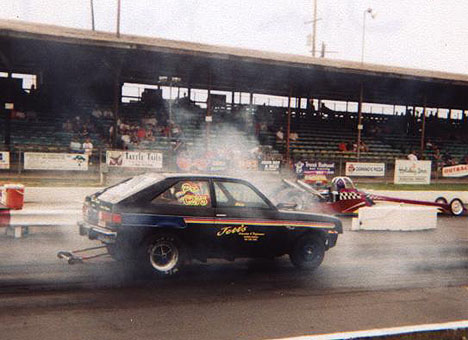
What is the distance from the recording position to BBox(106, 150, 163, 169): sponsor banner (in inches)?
690

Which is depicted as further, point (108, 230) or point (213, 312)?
point (108, 230)

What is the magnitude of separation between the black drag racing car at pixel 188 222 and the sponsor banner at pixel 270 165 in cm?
1235

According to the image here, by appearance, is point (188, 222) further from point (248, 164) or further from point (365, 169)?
point (365, 169)

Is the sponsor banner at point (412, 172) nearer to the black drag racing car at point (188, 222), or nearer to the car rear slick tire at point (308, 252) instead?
the car rear slick tire at point (308, 252)

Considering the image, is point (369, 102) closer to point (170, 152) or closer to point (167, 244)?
point (170, 152)

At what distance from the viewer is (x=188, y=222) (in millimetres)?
6832

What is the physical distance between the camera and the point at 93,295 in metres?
5.91

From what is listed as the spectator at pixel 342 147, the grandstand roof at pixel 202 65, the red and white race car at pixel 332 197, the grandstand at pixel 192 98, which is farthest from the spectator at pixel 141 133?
the red and white race car at pixel 332 197

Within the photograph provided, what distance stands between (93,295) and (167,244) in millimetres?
1243

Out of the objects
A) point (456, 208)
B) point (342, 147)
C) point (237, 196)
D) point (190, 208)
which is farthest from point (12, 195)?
point (342, 147)

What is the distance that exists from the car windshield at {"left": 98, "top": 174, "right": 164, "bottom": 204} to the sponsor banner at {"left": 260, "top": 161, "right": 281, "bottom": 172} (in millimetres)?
12975

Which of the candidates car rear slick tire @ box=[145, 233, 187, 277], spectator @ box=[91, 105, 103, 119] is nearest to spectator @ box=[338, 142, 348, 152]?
spectator @ box=[91, 105, 103, 119]

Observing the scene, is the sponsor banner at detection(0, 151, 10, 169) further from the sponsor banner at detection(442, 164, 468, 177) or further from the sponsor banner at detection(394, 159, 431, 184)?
the sponsor banner at detection(442, 164, 468, 177)

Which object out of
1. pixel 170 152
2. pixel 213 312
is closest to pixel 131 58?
pixel 170 152
